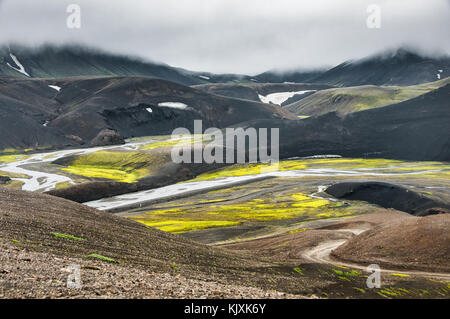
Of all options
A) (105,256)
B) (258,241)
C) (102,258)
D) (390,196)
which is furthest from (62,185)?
(102,258)

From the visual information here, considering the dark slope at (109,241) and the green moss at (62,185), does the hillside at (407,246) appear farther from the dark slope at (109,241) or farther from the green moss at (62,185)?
the green moss at (62,185)

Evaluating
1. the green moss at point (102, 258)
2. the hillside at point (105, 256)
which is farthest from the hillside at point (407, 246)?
the green moss at point (102, 258)

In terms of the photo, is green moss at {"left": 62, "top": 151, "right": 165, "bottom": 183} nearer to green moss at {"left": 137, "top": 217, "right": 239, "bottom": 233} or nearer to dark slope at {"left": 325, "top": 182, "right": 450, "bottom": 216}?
green moss at {"left": 137, "top": 217, "right": 239, "bottom": 233}

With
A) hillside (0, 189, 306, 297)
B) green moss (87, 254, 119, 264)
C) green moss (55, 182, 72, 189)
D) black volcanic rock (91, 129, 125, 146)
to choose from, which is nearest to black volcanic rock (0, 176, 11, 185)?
green moss (55, 182, 72, 189)
